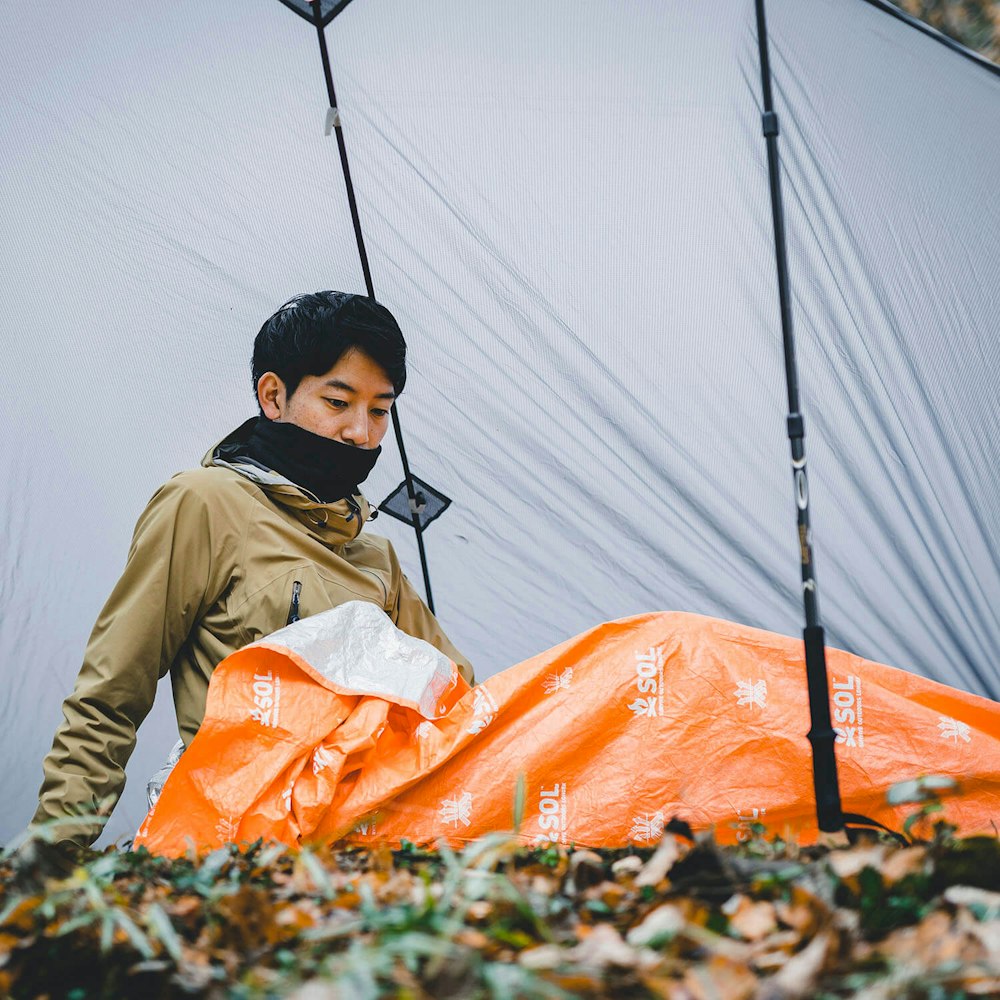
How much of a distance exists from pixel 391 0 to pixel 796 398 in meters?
1.40

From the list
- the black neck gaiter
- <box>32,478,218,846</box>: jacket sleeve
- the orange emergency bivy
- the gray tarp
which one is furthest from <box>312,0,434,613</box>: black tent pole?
the orange emergency bivy

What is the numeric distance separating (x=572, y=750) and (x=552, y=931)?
69cm

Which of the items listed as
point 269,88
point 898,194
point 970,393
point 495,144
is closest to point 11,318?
point 269,88

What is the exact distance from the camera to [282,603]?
6.07ft

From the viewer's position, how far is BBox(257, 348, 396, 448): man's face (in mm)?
2098

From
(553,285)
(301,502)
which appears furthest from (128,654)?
(553,285)

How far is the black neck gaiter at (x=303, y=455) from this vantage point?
2.04m

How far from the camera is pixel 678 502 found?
242cm

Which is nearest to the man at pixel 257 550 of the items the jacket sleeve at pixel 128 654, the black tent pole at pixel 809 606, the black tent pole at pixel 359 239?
the jacket sleeve at pixel 128 654

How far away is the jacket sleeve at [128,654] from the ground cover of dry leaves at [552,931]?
1.75 ft

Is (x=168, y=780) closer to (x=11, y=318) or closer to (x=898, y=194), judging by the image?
(x=11, y=318)

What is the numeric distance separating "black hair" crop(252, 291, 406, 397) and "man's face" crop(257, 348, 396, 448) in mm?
16

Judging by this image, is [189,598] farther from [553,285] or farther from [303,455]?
[553,285]

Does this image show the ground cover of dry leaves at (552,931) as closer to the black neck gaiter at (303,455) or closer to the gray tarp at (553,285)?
the black neck gaiter at (303,455)
